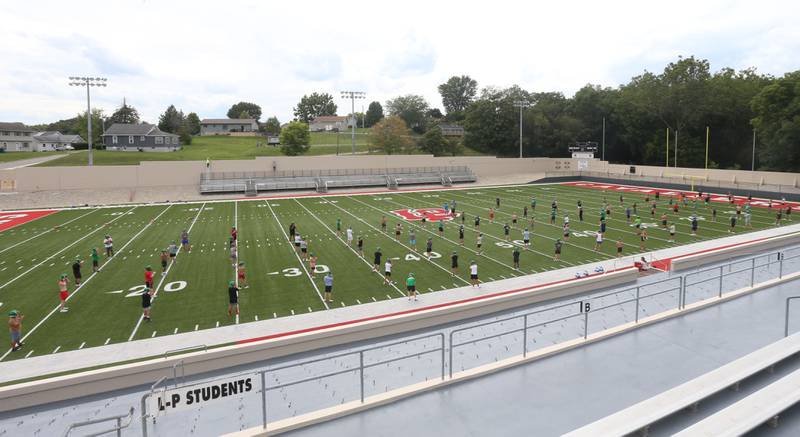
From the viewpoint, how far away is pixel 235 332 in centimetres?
1402

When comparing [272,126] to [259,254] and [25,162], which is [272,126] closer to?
[25,162]

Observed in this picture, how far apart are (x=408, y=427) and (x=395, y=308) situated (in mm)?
9329

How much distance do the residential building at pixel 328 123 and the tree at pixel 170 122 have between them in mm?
38992

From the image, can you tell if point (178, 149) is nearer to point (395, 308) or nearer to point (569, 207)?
point (569, 207)

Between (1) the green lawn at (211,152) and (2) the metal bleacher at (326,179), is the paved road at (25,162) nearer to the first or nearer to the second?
(1) the green lawn at (211,152)

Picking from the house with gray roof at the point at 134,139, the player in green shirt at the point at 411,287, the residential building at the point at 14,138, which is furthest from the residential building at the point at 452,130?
the player in green shirt at the point at 411,287

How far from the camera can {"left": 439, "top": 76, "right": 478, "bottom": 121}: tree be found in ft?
439

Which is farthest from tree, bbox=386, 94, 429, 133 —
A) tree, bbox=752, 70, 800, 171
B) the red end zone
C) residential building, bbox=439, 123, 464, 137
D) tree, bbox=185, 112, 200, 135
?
the red end zone

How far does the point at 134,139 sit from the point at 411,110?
185 ft

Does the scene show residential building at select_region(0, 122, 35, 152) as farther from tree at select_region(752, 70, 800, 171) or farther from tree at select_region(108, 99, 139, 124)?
tree at select_region(752, 70, 800, 171)

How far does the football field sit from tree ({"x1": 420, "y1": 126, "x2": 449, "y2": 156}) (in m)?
36.8

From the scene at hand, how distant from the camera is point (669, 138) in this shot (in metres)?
69.5

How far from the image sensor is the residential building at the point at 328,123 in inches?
5251

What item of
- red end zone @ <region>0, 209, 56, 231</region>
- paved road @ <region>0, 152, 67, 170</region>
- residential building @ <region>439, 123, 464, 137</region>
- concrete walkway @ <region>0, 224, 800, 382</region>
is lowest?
concrete walkway @ <region>0, 224, 800, 382</region>
